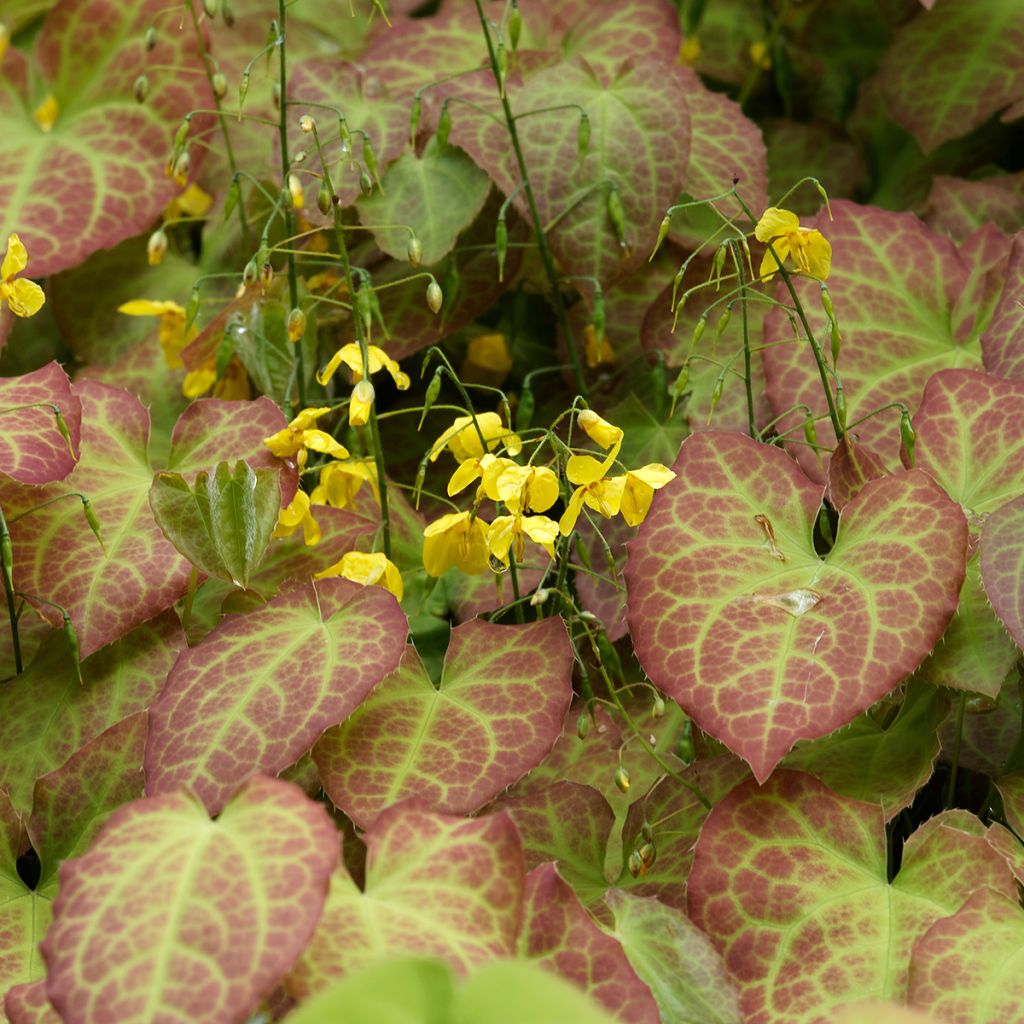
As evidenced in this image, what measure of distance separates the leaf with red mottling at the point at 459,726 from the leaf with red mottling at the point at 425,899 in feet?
0.38

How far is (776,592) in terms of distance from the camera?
1.22 m

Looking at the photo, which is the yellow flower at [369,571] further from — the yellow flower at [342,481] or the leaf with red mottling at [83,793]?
the leaf with red mottling at [83,793]

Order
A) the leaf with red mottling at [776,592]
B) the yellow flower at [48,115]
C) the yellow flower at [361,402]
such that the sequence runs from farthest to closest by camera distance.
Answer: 1. the yellow flower at [48,115]
2. the yellow flower at [361,402]
3. the leaf with red mottling at [776,592]

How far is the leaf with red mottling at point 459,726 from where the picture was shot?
3.95 feet

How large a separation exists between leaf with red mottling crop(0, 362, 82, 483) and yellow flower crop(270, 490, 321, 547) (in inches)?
8.2

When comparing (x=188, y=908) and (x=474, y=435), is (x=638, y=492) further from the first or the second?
(x=188, y=908)

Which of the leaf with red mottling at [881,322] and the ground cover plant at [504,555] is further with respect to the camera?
the leaf with red mottling at [881,322]

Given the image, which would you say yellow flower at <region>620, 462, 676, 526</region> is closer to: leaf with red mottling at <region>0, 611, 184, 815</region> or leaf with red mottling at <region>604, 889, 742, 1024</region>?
leaf with red mottling at <region>604, 889, 742, 1024</region>

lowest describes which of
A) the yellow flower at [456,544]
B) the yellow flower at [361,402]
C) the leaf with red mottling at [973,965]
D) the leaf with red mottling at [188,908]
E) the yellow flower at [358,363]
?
the leaf with red mottling at [973,965]

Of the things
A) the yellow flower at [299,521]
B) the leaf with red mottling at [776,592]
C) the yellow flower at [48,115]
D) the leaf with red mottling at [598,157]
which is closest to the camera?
the leaf with red mottling at [776,592]

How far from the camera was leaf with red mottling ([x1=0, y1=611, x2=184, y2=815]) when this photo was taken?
139cm

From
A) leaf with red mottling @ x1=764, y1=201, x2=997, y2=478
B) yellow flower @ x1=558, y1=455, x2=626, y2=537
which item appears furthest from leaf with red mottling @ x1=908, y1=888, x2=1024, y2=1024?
leaf with red mottling @ x1=764, y1=201, x2=997, y2=478

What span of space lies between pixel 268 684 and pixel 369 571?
0.54ft

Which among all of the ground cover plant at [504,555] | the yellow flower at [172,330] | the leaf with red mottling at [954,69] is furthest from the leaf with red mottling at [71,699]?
the leaf with red mottling at [954,69]
